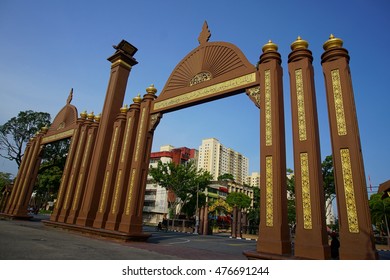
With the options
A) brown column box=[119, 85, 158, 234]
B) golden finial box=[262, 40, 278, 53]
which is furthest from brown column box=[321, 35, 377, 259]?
brown column box=[119, 85, 158, 234]

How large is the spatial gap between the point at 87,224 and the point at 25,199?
8961 millimetres

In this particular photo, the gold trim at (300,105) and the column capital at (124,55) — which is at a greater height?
the column capital at (124,55)

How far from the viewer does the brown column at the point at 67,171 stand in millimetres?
12789

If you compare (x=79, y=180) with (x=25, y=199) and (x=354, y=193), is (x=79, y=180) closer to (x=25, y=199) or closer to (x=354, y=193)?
(x=25, y=199)

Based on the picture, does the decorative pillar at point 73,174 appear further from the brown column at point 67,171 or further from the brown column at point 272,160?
the brown column at point 272,160

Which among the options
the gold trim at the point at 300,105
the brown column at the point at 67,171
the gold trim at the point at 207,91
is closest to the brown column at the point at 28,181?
the brown column at the point at 67,171

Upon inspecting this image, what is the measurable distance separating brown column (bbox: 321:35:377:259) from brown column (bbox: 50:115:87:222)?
474 inches

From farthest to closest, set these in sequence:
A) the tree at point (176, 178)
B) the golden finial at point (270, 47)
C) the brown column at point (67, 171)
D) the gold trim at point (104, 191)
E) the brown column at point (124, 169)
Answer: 1. the tree at point (176, 178)
2. the brown column at point (67, 171)
3. the gold trim at point (104, 191)
4. the brown column at point (124, 169)
5. the golden finial at point (270, 47)

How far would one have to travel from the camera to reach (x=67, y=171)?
13.7m

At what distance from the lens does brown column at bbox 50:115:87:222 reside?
1279cm

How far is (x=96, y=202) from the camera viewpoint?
11.4 m

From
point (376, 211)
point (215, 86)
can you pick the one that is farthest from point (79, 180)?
point (376, 211)

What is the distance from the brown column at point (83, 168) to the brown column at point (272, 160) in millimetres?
8760

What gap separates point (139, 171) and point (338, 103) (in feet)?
22.9
